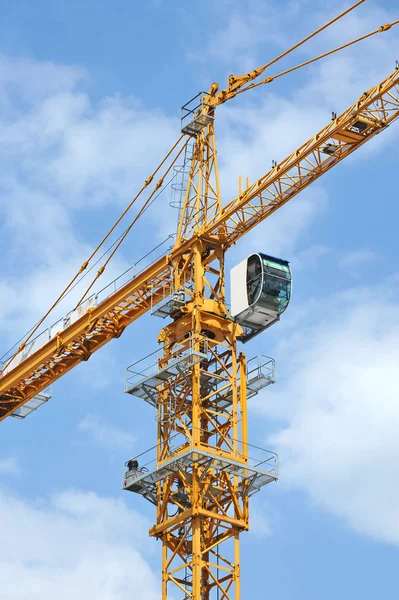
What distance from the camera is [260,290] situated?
64812 millimetres

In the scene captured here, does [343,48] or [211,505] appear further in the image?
[343,48]

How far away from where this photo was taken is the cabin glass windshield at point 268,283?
64.9 m

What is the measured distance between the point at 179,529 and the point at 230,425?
15.6 ft

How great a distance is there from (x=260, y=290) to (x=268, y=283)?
1.69 ft

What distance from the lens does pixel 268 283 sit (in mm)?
65062

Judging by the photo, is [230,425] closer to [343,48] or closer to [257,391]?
[257,391]

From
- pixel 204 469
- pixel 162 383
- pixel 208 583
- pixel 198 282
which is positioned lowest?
pixel 208 583

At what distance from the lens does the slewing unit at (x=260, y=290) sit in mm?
65062

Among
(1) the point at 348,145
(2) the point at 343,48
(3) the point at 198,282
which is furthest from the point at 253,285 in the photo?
(2) the point at 343,48

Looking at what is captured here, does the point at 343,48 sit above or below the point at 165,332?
above

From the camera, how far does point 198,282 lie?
218 feet

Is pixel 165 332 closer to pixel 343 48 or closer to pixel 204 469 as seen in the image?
pixel 204 469

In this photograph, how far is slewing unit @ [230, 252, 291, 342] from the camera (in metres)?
65.1

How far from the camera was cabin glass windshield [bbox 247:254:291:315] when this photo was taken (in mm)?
64938
